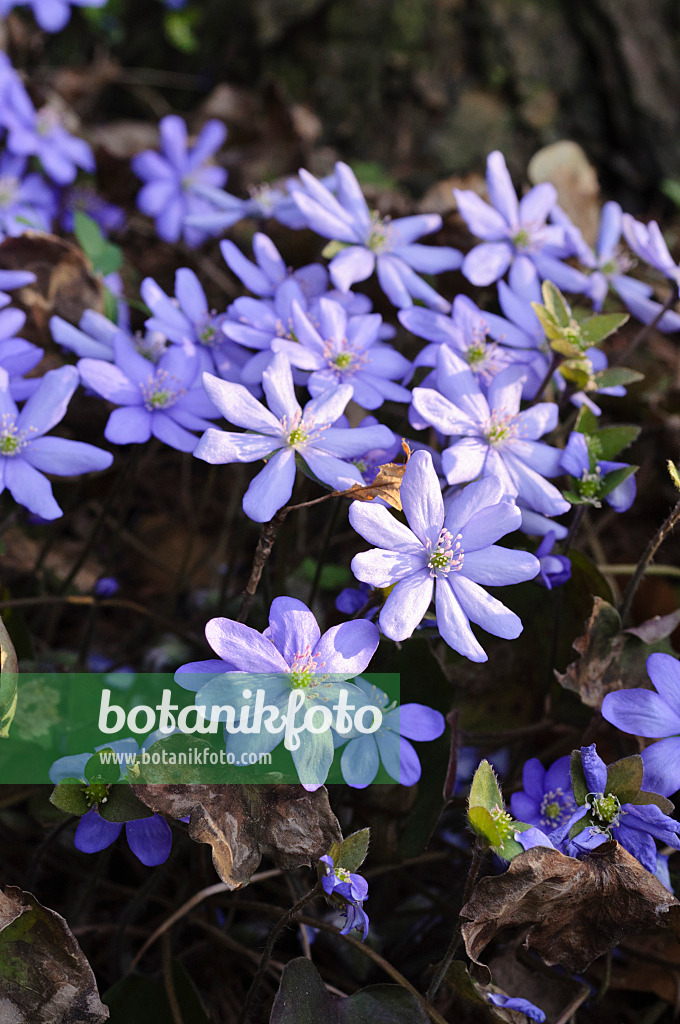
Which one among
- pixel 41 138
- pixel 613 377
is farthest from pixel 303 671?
pixel 41 138

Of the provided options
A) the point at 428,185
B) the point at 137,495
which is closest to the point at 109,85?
the point at 428,185

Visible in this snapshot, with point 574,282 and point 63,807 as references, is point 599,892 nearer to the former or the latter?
point 63,807

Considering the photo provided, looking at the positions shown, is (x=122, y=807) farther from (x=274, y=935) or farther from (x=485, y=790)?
(x=485, y=790)

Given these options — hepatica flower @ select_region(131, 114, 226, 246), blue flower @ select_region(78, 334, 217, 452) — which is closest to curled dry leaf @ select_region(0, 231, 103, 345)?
blue flower @ select_region(78, 334, 217, 452)

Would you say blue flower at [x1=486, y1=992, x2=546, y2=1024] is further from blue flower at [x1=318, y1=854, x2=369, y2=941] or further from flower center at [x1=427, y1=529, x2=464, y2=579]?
flower center at [x1=427, y1=529, x2=464, y2=579]

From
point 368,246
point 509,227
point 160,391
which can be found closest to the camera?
point 160,391

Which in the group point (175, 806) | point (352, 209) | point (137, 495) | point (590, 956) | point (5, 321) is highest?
point (352, 209)
